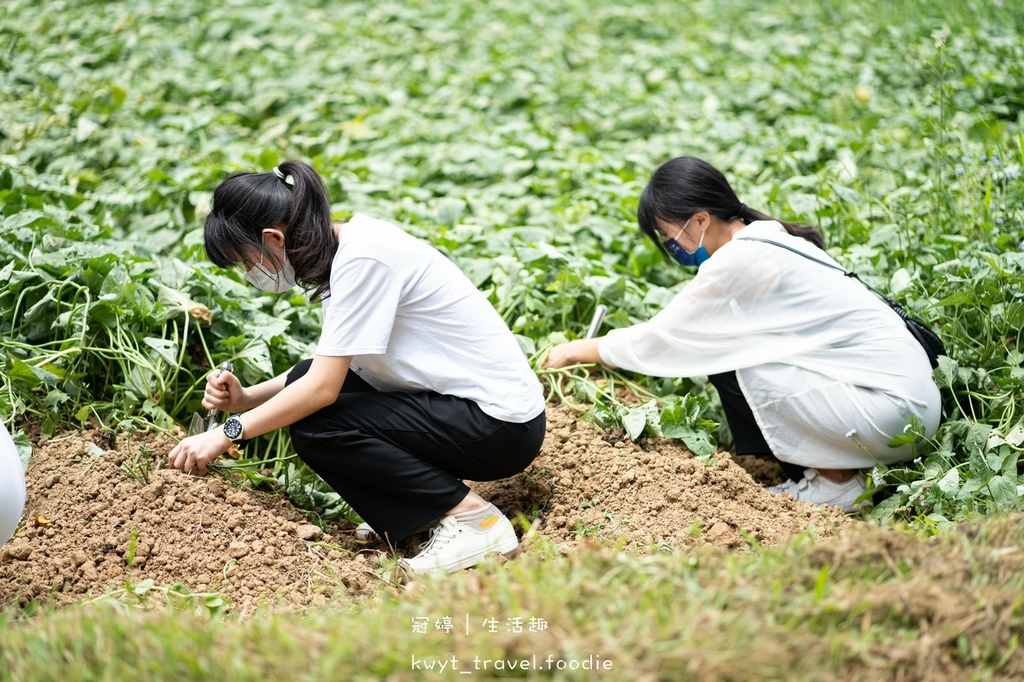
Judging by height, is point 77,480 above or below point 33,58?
below

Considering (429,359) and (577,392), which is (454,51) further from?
(429,359)

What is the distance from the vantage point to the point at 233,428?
7.66 feet

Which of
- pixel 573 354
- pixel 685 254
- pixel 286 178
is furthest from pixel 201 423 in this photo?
pixel 685 254

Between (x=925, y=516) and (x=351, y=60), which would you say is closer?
(x=925, y=516)

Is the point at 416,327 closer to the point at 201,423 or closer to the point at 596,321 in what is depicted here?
the point at 201,423

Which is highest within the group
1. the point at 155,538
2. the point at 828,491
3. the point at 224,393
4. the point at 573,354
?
the point at 224,393

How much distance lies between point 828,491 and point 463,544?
1153mm

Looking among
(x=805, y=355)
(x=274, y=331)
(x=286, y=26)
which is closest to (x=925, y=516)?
(x=805, y=355)

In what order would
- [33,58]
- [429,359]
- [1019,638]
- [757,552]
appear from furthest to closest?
[33,58] < [429,359] < [757,552] < [1019,638]

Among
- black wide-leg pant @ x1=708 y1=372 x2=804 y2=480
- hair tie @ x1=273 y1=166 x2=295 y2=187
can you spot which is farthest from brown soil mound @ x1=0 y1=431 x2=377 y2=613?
black wide-leg pant @ x1=708 y1=372 x2=804 y2=480

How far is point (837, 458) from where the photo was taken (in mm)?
2811

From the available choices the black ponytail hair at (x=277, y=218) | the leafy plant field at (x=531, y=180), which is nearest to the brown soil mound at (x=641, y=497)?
the leafy plant field at (x=531, y=180)

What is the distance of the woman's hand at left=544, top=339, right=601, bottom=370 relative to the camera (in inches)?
118

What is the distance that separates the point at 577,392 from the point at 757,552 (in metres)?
1.22
